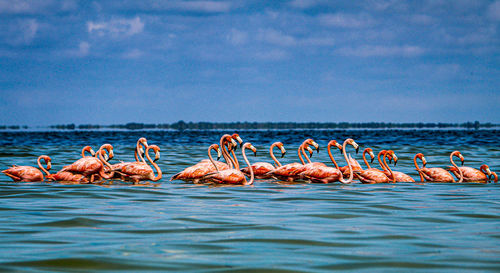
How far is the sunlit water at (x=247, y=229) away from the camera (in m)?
7.43

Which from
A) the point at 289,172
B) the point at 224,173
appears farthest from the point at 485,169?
the point at 224,173

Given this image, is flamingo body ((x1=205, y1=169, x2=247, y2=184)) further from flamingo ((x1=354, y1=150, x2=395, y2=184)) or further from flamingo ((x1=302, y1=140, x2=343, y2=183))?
flamingo ((x1=354, y1=150, x2=395, y2=184))

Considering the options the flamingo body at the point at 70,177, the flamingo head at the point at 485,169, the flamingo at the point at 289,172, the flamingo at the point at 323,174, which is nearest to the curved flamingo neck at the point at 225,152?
the flamingo at the point at 289,172

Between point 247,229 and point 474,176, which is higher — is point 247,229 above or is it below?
below

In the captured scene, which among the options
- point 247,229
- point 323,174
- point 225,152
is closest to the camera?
point 247,229

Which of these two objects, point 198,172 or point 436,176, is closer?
point 198,172

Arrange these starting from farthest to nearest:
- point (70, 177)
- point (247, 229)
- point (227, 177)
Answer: point (70, 177) → point (227, 177) → point (247, 229)

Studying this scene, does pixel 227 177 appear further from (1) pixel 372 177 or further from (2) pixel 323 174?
(1) pixel 372 177

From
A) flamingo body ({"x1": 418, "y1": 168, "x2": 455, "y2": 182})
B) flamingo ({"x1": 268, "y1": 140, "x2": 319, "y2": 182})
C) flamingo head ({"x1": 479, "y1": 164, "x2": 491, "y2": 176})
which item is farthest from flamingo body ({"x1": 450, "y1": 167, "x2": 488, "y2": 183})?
flamingo ({"x1": 268, "y1": 140, "x2": 319, "y2": 182})

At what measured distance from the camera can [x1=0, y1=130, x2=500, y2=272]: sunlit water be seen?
7426 mm

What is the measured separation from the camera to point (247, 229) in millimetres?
9672

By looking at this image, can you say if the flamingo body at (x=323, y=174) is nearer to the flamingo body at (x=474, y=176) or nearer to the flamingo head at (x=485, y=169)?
the flamingo body at (x=474, y=176)

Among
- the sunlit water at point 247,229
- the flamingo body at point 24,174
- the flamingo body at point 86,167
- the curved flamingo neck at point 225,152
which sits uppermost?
the curved flamingo neck at point 225,152

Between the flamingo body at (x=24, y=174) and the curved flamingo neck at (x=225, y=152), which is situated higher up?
the curved flamingo neck at (x=225, y=152)
